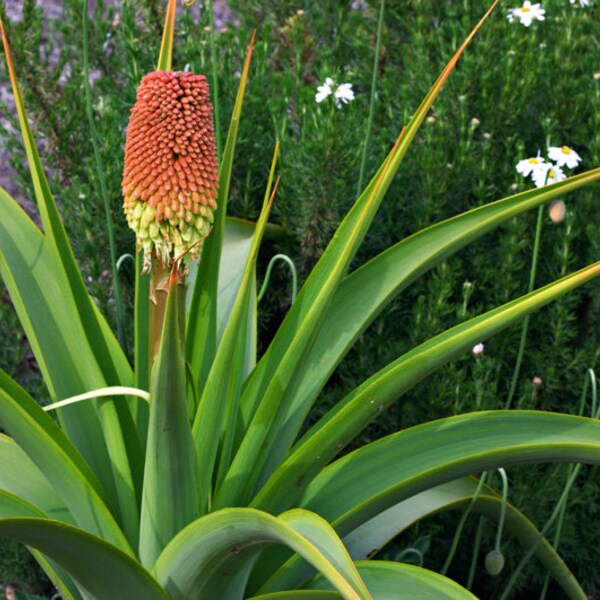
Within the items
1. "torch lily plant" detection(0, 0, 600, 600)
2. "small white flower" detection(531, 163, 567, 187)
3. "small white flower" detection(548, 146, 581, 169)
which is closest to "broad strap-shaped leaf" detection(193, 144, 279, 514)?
"torch lily plant" detection(0, 0, 600, 600)

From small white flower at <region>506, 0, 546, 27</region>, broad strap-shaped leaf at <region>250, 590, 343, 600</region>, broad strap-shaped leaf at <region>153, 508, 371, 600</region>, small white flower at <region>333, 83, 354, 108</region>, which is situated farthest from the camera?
small white flower at <region>506, 0, 546, 27</region>

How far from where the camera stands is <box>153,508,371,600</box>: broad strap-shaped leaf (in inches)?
45.4

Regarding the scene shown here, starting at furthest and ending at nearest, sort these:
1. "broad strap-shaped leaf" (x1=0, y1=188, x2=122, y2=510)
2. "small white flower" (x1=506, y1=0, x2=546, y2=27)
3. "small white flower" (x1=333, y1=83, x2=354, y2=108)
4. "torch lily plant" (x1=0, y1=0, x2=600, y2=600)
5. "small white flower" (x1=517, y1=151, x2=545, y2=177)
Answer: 1. "small white flower" (x1=506, y1=0, x2=546, y2=27)
2. "small white flower" (x1=333, y1=83, x2=354, y2=108)
3. "small white flower" (x1=517, y1=151, x2=545, y2=177)
4. "broad strap-shaped leaf" (x1=0, y1=188, x2=122, y2=510)
5. "torch lily plant" (x1=0, y1=0, x2=600, y2=600)

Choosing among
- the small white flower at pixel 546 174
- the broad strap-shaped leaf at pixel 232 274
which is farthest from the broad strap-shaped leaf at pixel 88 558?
the small white flower at pixel 546 174

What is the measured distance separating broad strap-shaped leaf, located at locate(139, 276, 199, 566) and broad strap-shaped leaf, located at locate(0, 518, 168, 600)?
0.10m

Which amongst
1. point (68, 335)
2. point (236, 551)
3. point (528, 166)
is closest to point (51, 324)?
point (68, 335)

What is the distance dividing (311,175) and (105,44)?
1.25 meters

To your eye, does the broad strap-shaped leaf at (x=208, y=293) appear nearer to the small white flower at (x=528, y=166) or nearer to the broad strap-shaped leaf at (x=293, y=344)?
the broad strap-shaped leaf at (x=293, y=344)

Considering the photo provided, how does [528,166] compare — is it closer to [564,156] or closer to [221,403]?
[564,156]

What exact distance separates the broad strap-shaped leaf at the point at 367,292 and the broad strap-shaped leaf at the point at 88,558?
1.14 feet

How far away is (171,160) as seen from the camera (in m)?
1.42

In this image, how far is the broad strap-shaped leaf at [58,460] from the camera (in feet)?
4.52

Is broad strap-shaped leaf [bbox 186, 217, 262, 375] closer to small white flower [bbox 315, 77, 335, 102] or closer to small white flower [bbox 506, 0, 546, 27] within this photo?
small white flower [bbox 315, 77, 335, 102]

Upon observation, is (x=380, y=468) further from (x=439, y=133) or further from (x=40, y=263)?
(x=439, y=133)
